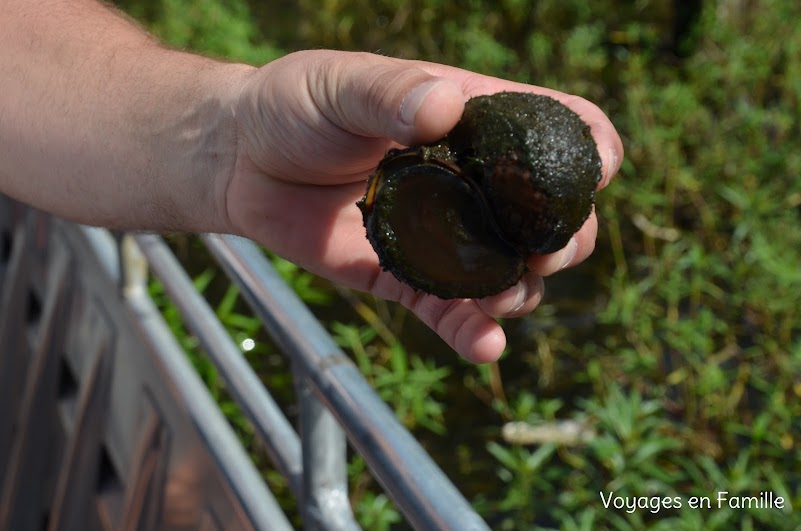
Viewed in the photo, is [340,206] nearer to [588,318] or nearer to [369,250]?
[369,250]

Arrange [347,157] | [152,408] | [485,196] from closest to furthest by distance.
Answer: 1. [485,196]
2. [347,157]
3. [152,408]

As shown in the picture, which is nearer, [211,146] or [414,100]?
[414,100]

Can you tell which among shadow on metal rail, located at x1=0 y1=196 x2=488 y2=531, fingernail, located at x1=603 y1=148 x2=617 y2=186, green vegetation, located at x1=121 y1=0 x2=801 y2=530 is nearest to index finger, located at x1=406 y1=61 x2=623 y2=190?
fingernail, located at x1=603 y1=148 x2=617 y2=186

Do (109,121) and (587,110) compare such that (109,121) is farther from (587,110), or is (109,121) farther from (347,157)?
(587,110)

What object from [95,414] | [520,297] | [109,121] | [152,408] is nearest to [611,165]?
[520,297]

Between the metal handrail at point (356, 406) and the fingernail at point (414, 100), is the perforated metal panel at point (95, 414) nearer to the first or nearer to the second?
the metal handrail at point (356, 406)

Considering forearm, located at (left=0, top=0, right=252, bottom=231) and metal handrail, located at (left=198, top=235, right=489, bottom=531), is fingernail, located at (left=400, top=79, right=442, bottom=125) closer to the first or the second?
metal handrail, located at (left=198, top=235, right=489, bottom=531)
